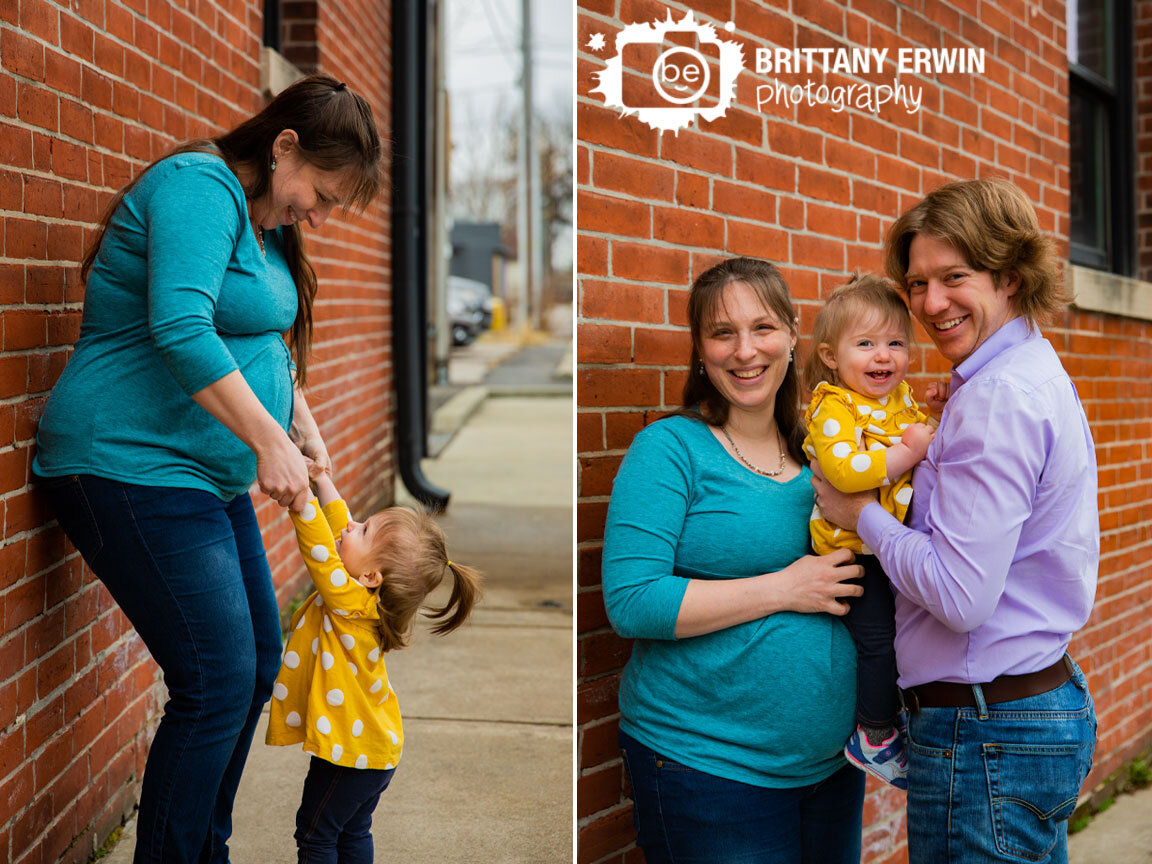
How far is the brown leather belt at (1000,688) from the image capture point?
6.59ft

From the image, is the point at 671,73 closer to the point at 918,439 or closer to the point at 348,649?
the point at 918,439

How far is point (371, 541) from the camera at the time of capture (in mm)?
2475

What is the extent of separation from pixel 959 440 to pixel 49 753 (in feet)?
7.30

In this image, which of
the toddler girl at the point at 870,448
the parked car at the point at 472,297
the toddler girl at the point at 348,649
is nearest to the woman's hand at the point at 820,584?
the toddler girl at the point at 870,448

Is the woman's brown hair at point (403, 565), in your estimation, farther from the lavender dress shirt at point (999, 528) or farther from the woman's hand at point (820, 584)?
the lavender dress shirt at point (999, 528)

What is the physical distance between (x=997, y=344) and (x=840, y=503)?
1.35ft

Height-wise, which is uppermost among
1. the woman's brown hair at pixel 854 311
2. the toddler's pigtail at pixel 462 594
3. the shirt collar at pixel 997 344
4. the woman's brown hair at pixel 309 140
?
the woman's brown hair at pixel 309 140

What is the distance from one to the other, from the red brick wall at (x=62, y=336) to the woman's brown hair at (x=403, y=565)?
0.81 meters

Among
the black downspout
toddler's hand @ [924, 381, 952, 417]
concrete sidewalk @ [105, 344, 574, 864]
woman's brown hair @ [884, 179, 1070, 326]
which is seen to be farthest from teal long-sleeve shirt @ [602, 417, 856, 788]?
the black downspout

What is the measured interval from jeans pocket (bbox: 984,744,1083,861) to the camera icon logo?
161 centimetres

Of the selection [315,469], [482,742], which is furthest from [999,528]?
[482,742]

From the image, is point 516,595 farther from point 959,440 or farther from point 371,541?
point 959,440

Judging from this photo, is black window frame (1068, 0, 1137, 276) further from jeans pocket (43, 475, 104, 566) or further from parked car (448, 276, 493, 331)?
parked car (448, 276, 493, 331)

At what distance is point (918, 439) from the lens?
2125 mm
